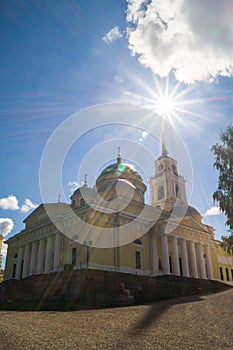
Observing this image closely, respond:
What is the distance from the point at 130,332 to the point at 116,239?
2027cm

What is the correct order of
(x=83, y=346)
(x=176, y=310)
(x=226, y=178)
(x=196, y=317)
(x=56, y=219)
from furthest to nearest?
(x=56, y=219) → (x=226, y=178) → (x=176, y=310) → (x=196, y=317) → (x=83, y=346)

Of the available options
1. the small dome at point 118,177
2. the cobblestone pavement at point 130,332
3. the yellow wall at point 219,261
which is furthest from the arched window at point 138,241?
the cobblestone pavement at point 130,332

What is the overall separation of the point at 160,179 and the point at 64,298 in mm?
34263

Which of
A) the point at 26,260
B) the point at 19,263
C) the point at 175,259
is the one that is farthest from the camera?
the point at 19,263

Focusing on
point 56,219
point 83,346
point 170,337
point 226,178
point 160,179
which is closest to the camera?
point 83,346

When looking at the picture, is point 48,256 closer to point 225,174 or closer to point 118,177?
point 118,177

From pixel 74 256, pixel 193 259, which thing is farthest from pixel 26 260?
pixel 193 259

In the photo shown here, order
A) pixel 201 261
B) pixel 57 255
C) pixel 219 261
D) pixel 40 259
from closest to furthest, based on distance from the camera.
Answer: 1. pixel 57 255
2. pixel 40 259
3. pixel 201 261
4. pixel 219 261

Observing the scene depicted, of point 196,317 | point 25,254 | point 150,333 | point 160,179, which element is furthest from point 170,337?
point 160,179

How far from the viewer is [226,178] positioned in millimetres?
17703

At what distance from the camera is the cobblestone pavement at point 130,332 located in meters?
6.17

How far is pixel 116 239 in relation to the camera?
27.5m

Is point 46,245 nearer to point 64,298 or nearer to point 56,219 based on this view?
point 56,219

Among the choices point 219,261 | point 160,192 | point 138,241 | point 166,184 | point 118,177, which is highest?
point 166,184
